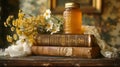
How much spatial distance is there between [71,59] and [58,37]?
0.12 meters

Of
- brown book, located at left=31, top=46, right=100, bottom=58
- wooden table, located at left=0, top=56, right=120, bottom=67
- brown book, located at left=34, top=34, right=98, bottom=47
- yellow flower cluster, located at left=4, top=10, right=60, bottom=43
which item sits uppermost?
yellow flower cluster, located at left=4, top=10, right=60, bottom=43

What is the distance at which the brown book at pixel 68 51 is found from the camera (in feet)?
2.93

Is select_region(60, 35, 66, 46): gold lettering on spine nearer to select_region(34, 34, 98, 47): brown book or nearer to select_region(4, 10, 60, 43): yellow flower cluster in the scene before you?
select_region(34, 34, 98, 47): brown book

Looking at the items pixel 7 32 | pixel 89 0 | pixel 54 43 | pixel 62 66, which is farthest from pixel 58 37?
pixel 7 32

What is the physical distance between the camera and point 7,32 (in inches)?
60.2

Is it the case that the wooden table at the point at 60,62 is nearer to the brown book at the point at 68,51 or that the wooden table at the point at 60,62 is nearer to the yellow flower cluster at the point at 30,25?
the brown book at the point at 68,51

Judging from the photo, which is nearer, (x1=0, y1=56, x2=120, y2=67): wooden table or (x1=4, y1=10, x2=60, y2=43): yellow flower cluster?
(x1=0, y1=56, x2=120, y2=67): wooden table

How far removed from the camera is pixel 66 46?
931 millimetres

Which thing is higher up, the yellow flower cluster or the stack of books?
the yellow flower cluster

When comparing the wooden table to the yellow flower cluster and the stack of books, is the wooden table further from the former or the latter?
the yellow flower cluster

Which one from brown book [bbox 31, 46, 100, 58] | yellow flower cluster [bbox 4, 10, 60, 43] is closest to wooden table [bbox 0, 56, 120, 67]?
brown book [bbox 31, 46, 100, 58]

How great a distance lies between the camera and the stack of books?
2.96 ft

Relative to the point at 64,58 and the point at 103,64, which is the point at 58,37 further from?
the point at 103,64

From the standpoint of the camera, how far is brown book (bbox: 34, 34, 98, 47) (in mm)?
905
